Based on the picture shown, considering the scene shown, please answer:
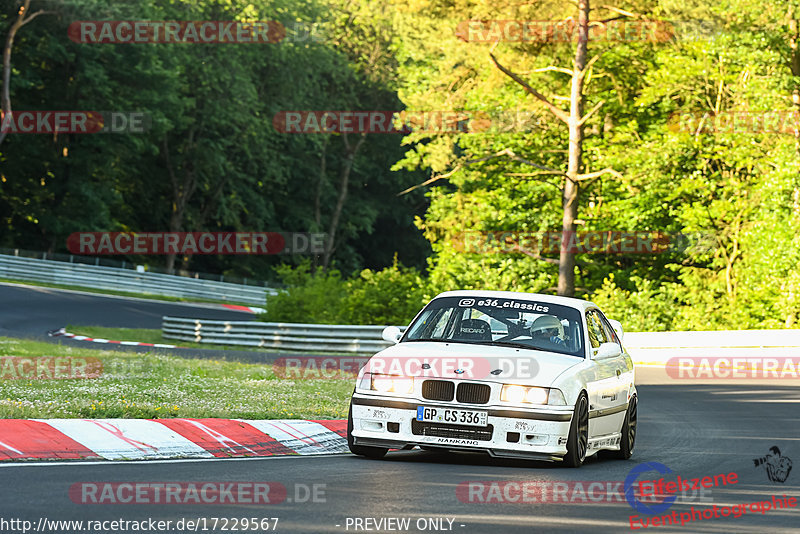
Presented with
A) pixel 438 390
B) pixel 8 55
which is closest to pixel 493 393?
pixel 438 390

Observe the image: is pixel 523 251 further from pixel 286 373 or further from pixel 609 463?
pixel 609 463

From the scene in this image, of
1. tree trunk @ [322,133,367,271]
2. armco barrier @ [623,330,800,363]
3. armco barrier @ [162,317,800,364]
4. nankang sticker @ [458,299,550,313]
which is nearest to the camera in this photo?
nankang sticker @ [458,299,550,313]

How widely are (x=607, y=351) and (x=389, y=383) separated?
2387mm

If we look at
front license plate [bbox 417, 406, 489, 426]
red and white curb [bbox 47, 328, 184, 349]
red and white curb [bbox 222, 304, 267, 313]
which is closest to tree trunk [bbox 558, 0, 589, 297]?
red and white curb [bbox 47, 328, 184, 349]

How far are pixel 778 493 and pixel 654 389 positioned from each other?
13.0m

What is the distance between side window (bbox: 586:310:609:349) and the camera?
12414mm

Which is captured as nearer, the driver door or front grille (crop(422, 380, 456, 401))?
front grille (crop(422, 380, 456, 401))

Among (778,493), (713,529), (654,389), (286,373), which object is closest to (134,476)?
(713,529)

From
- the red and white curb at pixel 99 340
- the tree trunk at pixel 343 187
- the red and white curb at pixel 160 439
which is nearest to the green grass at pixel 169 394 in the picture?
the red and white curb at pixel 160 439

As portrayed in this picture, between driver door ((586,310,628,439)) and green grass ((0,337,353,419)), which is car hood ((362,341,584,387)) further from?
green grass ((0,337,353,419))

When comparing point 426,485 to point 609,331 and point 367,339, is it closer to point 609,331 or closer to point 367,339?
point 609,331

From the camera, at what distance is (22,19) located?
183 ft

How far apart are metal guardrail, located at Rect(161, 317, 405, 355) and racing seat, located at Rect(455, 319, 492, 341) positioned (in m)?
19.4

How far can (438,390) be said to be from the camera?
10820 millimetres
